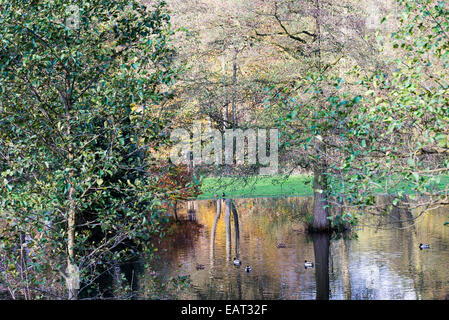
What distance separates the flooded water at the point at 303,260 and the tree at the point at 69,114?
5.09 meters

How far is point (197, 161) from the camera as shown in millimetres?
19531

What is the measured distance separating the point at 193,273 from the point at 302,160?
5.10 metres

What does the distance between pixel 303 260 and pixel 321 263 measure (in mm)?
675

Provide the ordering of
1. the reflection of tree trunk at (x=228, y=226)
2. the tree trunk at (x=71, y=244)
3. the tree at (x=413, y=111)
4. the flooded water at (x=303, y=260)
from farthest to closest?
the reflection of tree trunk at (x=228, y=226) < the flooded water at (x=303, y=260) < the tree trunk at (x=71, y=244) < the tree at (x=413, y=111)

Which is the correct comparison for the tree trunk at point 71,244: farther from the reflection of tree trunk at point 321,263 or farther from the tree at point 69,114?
the reflection of tree trunk at point 321,263

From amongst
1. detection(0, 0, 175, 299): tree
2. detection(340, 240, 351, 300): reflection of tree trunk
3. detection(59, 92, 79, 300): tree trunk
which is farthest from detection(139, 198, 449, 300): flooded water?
detection(59, 92, 79, 300): tree trunk

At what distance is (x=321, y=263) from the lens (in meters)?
16.7

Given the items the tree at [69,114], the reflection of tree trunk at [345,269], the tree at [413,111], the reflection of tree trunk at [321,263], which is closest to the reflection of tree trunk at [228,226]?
the reflection of tree trunk at [321,263]

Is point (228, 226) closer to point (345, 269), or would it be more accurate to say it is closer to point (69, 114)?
point (345, 269)

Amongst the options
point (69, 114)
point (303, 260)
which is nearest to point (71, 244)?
point (69, 114)

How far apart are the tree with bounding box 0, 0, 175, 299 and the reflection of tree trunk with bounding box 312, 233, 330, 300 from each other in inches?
315

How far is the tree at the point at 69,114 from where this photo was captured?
230 inches
